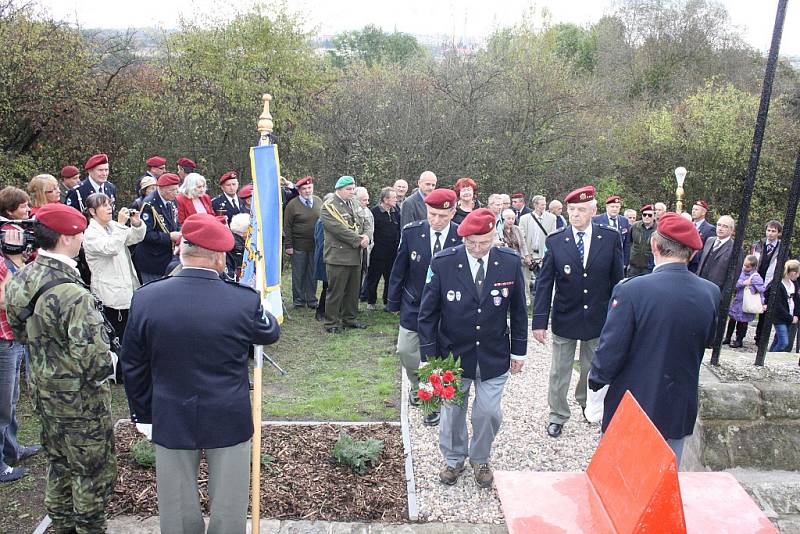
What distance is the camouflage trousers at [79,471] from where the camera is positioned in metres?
4.08

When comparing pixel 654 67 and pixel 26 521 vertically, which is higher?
pixel 654 67

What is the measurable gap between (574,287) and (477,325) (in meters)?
1.43

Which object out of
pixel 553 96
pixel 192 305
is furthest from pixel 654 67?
pixel 192 305

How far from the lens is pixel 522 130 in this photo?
60.3 ft

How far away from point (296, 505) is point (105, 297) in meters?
3.37

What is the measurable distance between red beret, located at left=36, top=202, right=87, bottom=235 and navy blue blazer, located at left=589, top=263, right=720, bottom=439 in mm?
3473

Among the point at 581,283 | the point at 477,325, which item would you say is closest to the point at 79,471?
the point at 477,325

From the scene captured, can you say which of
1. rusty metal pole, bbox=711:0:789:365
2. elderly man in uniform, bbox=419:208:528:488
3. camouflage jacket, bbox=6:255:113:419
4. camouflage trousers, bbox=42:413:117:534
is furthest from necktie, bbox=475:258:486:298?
camouflage trousers, bbox=42:413:117:534

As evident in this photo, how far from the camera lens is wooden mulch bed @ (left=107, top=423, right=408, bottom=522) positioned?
477 cm

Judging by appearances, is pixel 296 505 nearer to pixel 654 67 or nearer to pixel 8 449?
pixel 8 449

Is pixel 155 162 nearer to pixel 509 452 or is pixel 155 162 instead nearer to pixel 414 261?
pixel 414 261

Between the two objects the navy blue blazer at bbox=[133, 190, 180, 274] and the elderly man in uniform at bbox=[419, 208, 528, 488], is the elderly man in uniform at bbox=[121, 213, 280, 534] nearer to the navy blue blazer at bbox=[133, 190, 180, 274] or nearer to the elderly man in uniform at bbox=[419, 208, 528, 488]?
the elderly man in uniform at bbox=[419, 208, 528, 488]

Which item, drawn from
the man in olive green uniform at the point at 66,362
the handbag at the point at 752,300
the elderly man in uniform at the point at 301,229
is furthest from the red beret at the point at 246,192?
the handbag at the point at 752,300

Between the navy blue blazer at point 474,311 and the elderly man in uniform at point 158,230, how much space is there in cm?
386
